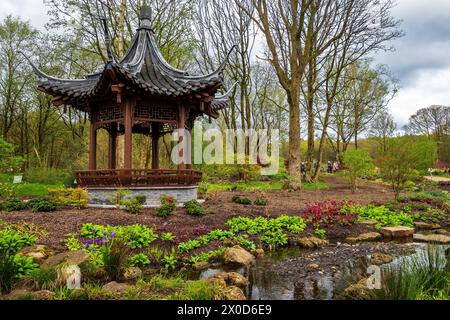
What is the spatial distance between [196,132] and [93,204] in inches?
915

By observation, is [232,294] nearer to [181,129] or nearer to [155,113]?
[181,129]

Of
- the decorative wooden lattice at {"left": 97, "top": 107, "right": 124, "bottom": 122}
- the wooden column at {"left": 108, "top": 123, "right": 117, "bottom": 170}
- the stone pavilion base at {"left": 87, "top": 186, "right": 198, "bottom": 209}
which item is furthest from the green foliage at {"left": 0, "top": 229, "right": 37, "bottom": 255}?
the wooden column at {"left": 108, "top": 123, "right": 117, "bottom": 170}

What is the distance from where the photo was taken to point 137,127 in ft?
51.1

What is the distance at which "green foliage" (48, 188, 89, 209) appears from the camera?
10.1 metres

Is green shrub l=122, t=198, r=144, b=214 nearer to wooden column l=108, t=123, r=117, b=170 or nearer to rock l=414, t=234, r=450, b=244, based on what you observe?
wooden column l=108, t=123, r=117, b=170

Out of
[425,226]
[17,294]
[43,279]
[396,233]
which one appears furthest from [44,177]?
[425,226]

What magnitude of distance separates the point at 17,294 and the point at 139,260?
7.67 feet

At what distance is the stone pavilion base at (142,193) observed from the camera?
1081 centimetres

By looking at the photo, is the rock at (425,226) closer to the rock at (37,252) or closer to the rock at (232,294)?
the rock at (232,294)

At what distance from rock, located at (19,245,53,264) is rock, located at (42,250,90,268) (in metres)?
0.20

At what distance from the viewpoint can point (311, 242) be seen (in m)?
8.40

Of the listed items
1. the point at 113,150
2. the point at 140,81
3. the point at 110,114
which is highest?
the point at 140,81

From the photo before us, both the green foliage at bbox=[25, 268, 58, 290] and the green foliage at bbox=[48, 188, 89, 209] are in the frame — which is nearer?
the green foliage at bbox=[25, 268, 58, 290]
